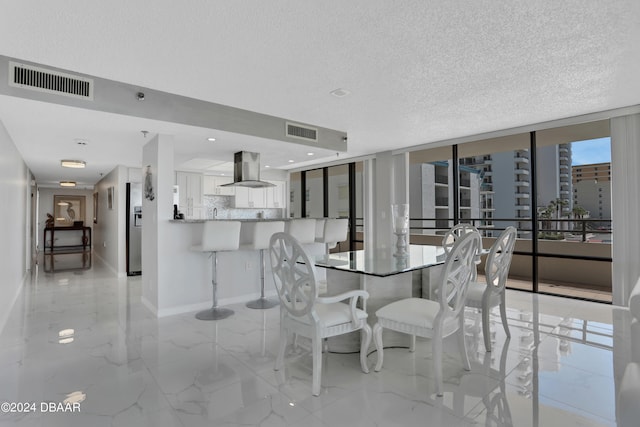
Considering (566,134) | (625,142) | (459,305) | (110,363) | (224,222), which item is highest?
(566,134)

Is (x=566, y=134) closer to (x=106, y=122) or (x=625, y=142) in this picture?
(x=625, y=142)

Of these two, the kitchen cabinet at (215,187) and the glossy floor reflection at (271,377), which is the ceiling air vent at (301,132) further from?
the kitchen cabinet at (215,187)

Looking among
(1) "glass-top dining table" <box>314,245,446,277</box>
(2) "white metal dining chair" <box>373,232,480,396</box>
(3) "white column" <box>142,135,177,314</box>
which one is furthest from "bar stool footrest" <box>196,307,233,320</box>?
(2) "white metal dining chair" <box>373,232,480,396</box>

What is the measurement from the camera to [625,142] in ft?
13.0

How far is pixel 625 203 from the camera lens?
3977mm

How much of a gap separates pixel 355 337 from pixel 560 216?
15.0ft

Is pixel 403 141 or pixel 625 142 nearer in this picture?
pixel 625 142

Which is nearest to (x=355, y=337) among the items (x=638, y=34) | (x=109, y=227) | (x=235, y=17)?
(x=235, y=17)

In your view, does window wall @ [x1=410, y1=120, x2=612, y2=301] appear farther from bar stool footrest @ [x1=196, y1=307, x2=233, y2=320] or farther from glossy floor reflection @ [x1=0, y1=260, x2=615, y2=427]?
bar stool footrest @ [x1=196, y1=307, x2=233, y2=320]

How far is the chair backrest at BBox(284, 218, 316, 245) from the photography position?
184 inches

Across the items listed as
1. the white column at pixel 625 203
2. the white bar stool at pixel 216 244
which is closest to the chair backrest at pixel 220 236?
the white bar stool at pixel 216 244

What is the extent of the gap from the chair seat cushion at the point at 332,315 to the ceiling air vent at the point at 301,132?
270 centimetres

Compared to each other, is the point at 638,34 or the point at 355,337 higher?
the point at 638,34

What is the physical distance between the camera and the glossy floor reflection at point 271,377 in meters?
1.92
